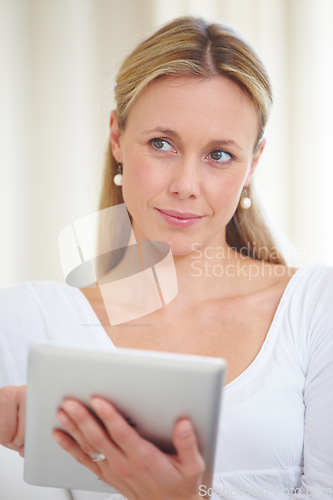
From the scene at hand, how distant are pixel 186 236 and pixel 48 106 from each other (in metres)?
0.91

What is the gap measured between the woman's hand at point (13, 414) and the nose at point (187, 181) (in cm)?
46

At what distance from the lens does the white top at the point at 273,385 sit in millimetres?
997

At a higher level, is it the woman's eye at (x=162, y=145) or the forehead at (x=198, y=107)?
the forehead at (x=198, y=107)

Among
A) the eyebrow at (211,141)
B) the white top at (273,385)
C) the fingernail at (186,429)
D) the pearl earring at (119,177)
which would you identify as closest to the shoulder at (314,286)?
the white top at (273,385)

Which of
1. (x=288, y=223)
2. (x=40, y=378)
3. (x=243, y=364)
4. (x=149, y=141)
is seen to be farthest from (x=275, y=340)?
(x=288, y=223)

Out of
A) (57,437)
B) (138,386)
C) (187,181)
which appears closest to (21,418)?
(57,437)

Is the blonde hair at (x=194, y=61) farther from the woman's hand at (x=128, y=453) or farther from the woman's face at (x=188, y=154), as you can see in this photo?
the woman's hand at (x=128, y=453)

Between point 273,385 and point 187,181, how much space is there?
401 millimetres

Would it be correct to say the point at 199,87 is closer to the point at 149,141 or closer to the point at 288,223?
the point at 149,141

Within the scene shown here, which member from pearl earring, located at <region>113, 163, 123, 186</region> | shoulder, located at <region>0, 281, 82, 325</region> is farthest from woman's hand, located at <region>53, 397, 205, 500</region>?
pearl earring, located at <region>113, 163, 123, 186</region>

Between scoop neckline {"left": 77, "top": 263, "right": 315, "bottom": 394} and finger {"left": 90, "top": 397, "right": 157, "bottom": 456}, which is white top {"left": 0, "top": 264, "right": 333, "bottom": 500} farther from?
finger {"left": 90, "top": 397, "right": 157, "bottom": 456}

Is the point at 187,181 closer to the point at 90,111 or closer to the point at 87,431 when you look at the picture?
the point at 87,431

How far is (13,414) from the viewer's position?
0.88 m

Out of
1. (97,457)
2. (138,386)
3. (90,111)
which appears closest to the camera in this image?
(138,386)
